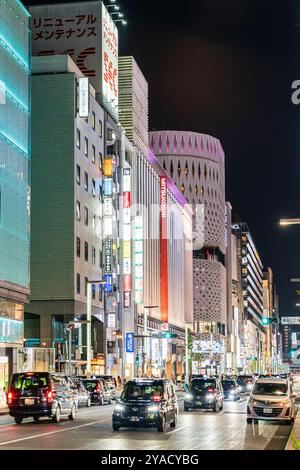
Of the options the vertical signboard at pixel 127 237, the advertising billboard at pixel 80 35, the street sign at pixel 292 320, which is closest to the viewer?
the street sign at pixel 292 320

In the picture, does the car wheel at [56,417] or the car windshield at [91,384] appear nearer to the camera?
the car wheel at [56,417]

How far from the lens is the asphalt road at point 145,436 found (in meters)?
22.8

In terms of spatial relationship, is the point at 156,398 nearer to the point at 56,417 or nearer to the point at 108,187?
the point at 56,417

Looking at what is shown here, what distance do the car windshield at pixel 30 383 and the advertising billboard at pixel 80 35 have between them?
59.7 m

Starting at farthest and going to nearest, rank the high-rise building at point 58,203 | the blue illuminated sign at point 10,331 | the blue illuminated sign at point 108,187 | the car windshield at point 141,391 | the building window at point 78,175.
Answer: the blue illuminated sign at point 108,187 → the building window at point 78,175 → the high-rise building at point 58,203 → the blue illuminated sign at point 10,331 → the car windshield at point 141,391

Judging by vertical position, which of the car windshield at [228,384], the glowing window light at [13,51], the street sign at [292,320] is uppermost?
the glowing window light at [13,51]

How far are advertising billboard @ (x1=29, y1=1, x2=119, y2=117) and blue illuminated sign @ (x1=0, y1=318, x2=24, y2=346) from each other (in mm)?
39929

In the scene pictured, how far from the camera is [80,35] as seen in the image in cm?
9138

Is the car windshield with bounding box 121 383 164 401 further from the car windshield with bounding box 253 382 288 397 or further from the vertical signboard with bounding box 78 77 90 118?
the vertical signboard with bounding box 78 77 90 118

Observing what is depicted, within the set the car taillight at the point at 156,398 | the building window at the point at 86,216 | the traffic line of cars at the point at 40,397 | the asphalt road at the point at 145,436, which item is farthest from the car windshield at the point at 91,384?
the building window at the point at 86,216

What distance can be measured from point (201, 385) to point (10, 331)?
16919 mm

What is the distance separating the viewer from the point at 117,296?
3861 inches

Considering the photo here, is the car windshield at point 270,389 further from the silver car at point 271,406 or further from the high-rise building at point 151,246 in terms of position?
the high-rise building at point 151,246

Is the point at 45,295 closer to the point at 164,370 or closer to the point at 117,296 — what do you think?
the point at 117,296
